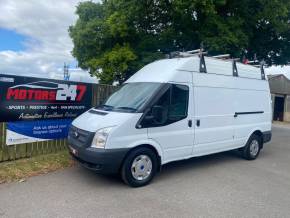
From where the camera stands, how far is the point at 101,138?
543 centimetres

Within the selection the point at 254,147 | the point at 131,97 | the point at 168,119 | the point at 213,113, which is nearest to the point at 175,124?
the point at 168,119

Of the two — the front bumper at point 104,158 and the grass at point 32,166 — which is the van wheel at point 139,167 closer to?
the front bumper at point 104,158

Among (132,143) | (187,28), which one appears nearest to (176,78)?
(132,143)

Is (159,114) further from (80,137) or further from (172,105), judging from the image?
(80,137)

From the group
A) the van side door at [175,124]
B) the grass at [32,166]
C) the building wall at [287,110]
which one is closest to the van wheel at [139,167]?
the van side door at [175,124]

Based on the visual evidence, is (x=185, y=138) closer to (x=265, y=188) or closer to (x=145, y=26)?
(x=265, y=188)

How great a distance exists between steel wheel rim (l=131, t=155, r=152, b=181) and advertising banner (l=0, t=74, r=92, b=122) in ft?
10.9

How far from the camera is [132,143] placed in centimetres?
560

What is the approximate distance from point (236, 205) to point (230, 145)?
2993 mm

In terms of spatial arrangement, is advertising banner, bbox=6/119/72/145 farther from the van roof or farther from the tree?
the tree

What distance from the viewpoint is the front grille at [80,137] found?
5.55m

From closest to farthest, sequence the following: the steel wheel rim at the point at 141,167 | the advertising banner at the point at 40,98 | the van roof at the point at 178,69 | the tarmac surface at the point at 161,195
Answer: the tarmac surface at the point at 161,195
the steel wheel rim at the point at 141,167
the van roof at the point at 178,69
the advertising banner at the point at 40,98

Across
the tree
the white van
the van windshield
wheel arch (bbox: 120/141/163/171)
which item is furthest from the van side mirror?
the tree

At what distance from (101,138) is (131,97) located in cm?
127
